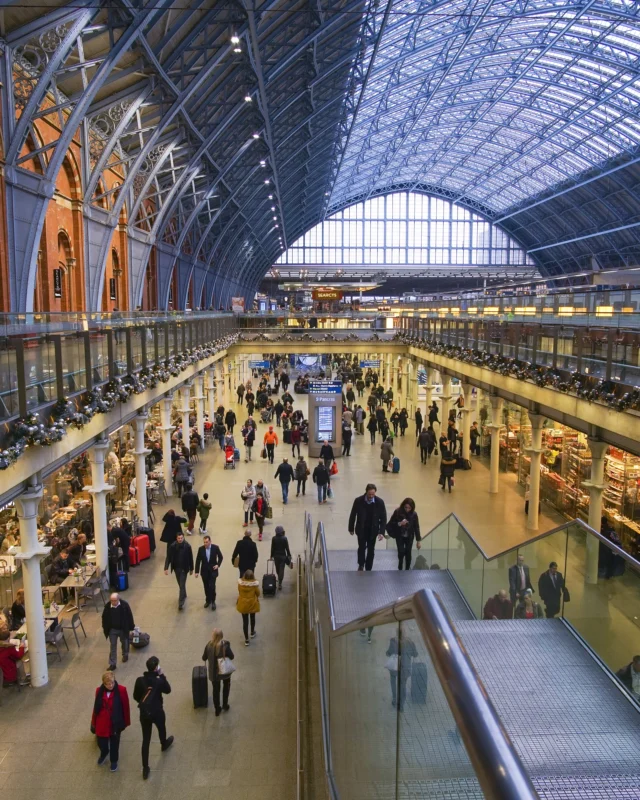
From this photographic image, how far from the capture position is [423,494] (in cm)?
1917

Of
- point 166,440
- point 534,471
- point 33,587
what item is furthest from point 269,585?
point 166,440

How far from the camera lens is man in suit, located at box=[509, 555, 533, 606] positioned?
621 centimetres

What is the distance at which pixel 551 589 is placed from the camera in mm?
5648

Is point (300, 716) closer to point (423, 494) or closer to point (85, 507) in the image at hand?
point (85, 507)

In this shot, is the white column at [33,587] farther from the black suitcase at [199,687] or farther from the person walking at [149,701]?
the person walking at [149,701]

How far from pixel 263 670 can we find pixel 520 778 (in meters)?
8.40

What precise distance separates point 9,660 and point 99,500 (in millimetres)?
3476

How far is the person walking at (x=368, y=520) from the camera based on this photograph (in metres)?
9.99

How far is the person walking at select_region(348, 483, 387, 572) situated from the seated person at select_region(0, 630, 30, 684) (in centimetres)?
464

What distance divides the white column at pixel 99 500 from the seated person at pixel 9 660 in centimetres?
307

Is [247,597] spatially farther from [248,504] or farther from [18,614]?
[248,504]

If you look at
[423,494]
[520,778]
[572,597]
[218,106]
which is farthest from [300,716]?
[218,106]

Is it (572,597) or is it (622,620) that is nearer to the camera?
(622,620)

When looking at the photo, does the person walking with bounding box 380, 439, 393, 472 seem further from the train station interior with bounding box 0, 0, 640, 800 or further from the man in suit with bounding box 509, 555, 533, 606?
the man in suit with bounding box 509, 555, 533, 606
